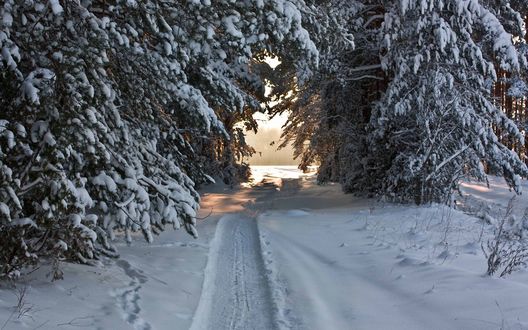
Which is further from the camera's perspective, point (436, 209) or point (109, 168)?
point (436, 209)

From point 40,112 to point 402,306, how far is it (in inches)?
169

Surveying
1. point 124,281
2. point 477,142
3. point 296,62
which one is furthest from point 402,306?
point 477,142

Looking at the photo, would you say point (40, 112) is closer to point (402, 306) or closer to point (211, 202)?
point (402, 306)

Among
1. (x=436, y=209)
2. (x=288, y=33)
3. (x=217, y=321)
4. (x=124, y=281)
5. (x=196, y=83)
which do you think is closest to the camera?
(x=217, y=321)

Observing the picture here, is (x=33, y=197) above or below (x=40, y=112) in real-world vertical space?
below

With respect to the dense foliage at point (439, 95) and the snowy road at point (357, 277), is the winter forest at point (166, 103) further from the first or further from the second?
the snowy road at point (357, 277)

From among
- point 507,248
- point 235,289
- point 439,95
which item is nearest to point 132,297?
point 235,289

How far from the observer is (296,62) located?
9633mm

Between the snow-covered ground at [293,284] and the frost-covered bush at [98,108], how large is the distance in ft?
2.06

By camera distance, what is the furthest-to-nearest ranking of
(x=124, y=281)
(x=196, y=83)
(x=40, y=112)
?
(x=196, y=83), (x=124, y=281), (x=40, y=112)

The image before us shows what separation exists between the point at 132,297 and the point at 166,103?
3107 millimetres

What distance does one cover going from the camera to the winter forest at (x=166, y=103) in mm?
4871

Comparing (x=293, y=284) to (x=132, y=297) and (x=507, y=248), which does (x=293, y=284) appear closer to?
(x=132, y=297)

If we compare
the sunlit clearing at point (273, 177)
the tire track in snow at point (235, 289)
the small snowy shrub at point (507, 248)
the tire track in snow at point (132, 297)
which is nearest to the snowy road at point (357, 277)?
the tire track in snow at point (235, 289)
